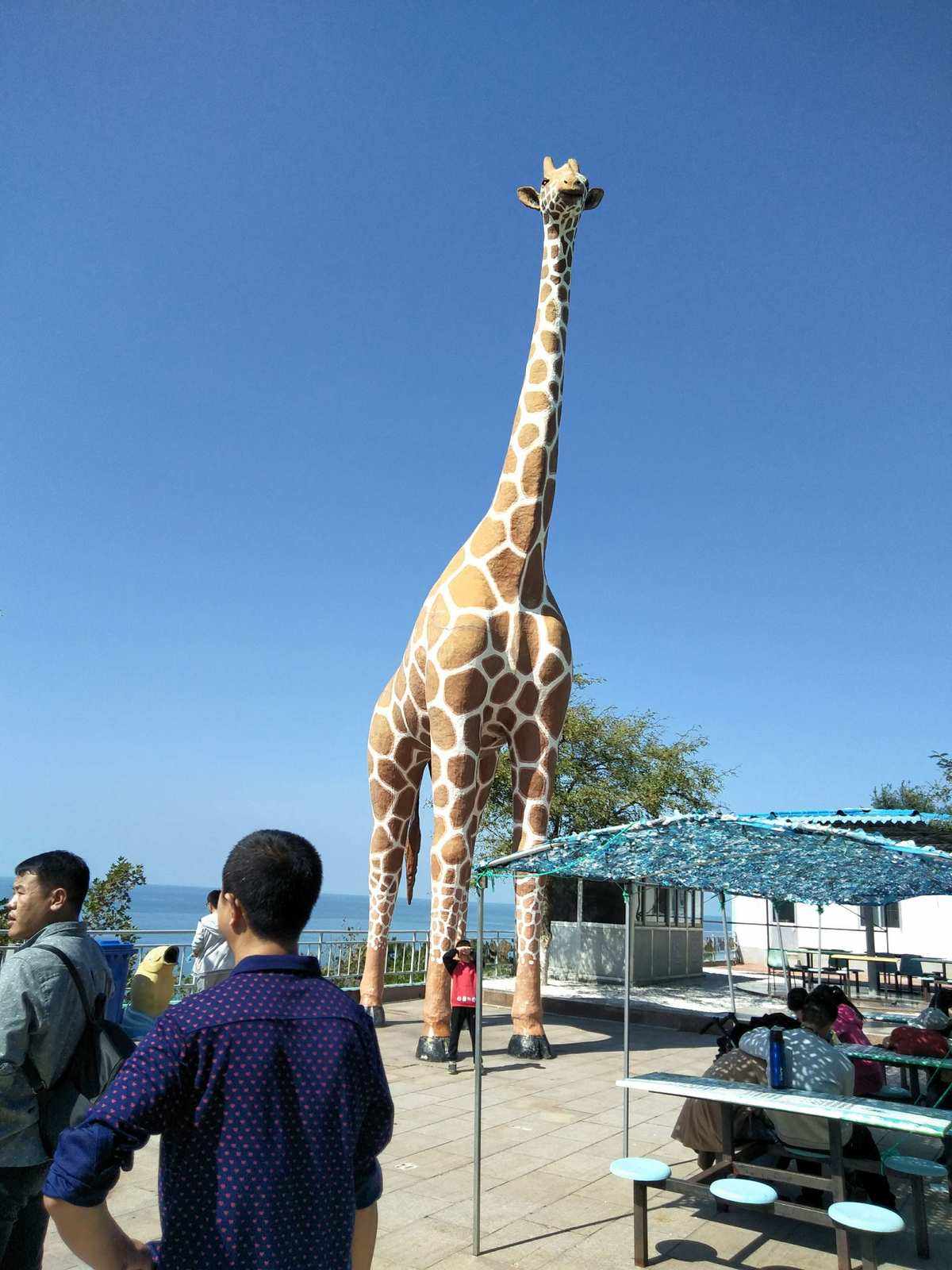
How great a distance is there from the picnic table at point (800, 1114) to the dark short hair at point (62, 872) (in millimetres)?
3819

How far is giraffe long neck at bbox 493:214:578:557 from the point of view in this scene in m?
12.6

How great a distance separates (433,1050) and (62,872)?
28.8 feet

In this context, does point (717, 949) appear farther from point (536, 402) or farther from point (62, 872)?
point (62, 872)

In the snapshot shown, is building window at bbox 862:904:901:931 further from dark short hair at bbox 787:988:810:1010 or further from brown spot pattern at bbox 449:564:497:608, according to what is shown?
dark short hair at bbox 787:988:810:1010

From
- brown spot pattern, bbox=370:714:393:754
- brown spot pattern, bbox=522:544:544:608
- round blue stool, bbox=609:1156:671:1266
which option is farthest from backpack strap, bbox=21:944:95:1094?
brown spot pattern, bbox=370:714:393:754

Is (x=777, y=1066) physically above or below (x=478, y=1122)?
above

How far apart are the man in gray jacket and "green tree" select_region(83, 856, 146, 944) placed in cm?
1713

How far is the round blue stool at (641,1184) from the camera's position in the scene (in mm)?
5266

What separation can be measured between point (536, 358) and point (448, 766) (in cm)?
576

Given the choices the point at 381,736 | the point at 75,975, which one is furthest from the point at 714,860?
the point at 381,736

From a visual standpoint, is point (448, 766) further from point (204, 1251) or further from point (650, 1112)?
point (204, 1251)

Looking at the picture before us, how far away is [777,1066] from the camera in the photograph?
5867 millimetres

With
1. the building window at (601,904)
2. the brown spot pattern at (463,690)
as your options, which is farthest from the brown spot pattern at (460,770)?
the building window at (601,904)

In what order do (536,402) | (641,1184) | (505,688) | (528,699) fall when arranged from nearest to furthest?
(641,1184)
(505,688)
(528,699)
(536,402)
